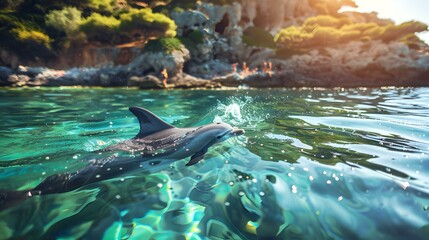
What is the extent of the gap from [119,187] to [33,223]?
838 millimetres

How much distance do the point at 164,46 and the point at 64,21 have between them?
1183 cm

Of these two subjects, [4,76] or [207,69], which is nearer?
[4,76]

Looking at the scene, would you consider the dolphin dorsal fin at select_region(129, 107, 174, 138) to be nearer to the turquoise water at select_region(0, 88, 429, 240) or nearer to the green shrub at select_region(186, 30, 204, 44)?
the turquoise water at select_region(0, 88, 429, 240)

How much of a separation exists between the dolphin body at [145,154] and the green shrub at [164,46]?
829 inches

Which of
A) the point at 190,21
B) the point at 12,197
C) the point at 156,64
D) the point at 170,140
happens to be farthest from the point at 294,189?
the point at 190,21

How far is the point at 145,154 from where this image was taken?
3623mm

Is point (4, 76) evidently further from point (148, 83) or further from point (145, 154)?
point (145, 154)

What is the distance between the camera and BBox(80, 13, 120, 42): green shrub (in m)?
26.6

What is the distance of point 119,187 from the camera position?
2941 mm

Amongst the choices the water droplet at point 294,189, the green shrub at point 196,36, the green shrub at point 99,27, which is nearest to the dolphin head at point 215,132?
the water droplet at point 294,189

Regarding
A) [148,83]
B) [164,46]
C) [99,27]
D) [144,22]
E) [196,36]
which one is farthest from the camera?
[196,36]

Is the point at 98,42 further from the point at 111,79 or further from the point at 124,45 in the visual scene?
the point at 111,79

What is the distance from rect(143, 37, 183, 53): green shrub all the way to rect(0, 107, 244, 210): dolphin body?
69.1 feet

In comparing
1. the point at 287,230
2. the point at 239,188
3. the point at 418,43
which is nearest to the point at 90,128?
the point at 239,188
